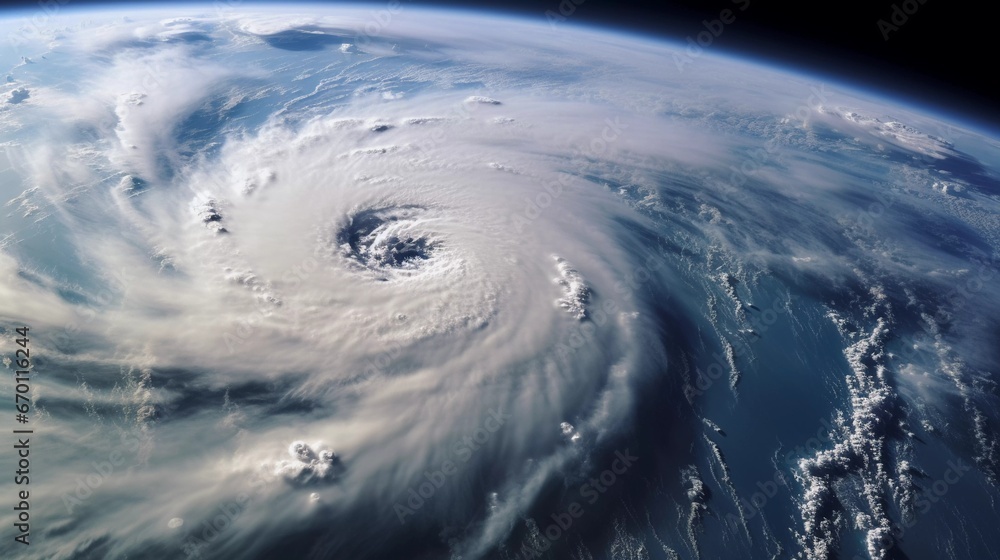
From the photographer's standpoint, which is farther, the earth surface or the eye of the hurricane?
the eye of the hurricane

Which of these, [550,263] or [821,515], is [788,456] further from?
[550,263]

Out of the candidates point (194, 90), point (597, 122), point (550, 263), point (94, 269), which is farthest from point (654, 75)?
point (94, 269)

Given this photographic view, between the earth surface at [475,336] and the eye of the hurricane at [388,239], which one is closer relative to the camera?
the earth surface at [475,336]

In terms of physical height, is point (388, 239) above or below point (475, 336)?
above

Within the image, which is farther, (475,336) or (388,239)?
(388,239)
